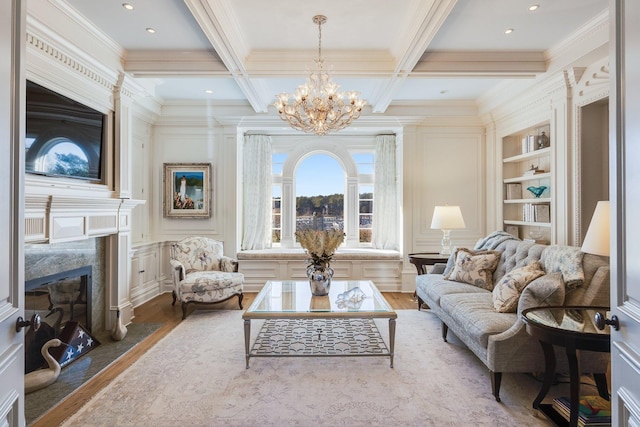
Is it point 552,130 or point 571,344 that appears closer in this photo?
point 571,344

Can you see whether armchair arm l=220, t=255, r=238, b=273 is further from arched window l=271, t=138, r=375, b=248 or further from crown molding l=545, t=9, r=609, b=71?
crown molding l=545, t=9, r=609, b=71

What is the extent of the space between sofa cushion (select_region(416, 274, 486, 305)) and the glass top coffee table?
0.61 meters

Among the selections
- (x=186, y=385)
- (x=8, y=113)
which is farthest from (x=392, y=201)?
(x=8, y=113)

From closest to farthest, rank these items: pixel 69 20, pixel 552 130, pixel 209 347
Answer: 1. pixel 69 20
2. pixel 209 347
3. pixel 552 130

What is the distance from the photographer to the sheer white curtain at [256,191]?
18.7 feet

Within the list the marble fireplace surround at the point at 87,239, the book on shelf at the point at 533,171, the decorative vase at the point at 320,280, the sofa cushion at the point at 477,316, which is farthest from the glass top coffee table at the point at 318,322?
the book on shelf at the point at 533,171

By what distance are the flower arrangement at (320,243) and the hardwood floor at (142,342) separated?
1.65 m

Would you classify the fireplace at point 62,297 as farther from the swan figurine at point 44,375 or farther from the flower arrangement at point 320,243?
the flower arrangement at point 320,243

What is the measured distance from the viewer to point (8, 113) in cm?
101

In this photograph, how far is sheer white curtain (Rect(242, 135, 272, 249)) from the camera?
5711 mm

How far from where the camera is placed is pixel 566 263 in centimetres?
266

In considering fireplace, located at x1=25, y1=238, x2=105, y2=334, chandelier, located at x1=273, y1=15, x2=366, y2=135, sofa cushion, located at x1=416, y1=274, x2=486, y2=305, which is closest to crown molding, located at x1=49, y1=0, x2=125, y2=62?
chandelier, located at x1=273, y1=15, x2=366, y2=135

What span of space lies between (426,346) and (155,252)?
12.8 ft

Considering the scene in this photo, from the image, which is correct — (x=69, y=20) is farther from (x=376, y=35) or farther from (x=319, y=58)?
(x=376, y=35)
